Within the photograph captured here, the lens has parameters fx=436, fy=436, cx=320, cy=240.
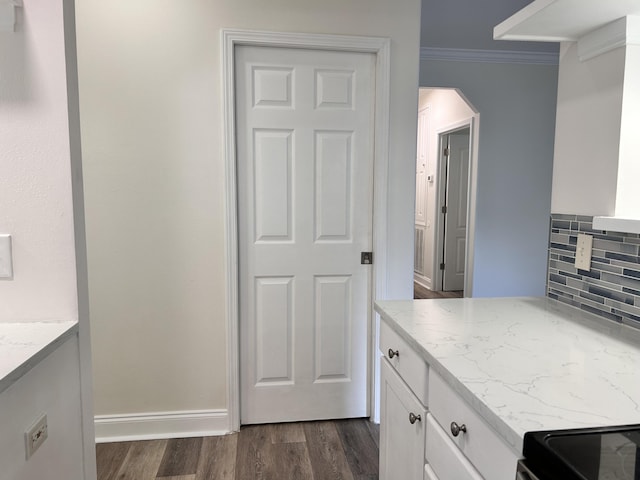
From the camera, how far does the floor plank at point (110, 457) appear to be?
6.64 feet

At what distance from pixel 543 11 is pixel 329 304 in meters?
1.66

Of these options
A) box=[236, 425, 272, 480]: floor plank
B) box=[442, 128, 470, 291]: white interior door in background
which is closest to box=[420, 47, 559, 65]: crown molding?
box=[442, 128, 470, 291]: white interior door in background

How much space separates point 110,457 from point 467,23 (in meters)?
3.74

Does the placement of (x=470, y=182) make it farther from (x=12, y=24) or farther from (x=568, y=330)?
(x=12, y=24)

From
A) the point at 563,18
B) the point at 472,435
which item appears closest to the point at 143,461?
the point at 472,435

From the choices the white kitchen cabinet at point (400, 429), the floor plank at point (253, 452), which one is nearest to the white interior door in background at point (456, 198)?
the floor plank at point (253, 452)

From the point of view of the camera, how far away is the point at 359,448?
223 centimetres

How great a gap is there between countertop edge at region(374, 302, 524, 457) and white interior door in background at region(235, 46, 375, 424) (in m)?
1.14

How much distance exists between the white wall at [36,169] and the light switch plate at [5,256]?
13 mm

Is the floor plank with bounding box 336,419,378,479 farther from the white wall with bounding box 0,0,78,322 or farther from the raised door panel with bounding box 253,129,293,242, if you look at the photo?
the white wall with bounding box 0,0,78,322

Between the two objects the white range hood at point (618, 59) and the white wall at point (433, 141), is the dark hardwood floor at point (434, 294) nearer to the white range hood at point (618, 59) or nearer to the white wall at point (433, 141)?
the white wall at point (433, 141)

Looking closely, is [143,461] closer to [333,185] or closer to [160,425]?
[160,425]

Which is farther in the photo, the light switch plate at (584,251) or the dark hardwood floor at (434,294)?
the dark hardwood floor at (434,294)

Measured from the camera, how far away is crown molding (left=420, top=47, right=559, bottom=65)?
13.1 feet
